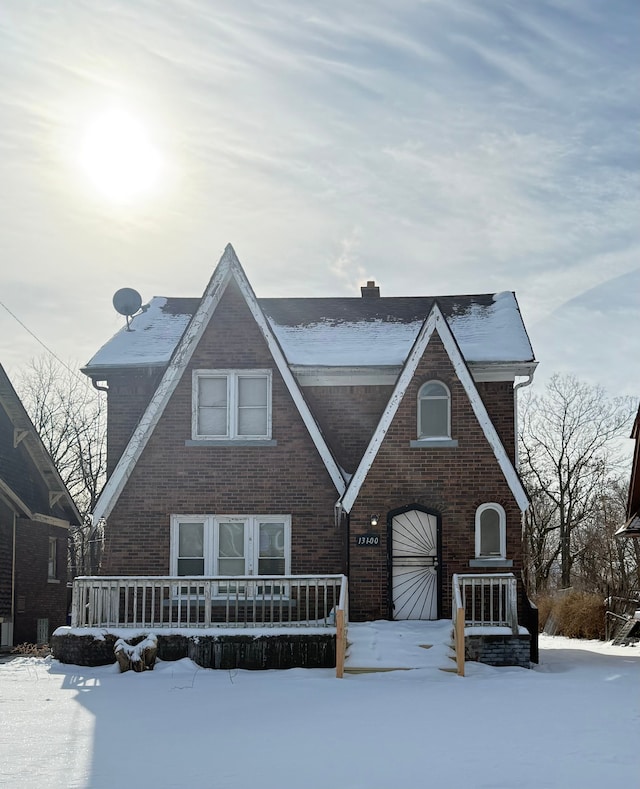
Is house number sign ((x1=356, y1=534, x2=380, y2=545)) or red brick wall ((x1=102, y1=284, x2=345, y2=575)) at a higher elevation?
red brick wall ((x1=102, y1=284, x2=345, y2=575))

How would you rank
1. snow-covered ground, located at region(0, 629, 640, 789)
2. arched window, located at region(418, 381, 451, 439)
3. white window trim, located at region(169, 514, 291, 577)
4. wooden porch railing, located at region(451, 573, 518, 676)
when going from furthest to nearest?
1. white window trim, located at region(169, 514, 291, 577)
2. arched window, located at region(418, 381, 451, 439)
3. wooden porch railing, located at region(451, 573, 518, 676)
4. snow-covered ground, located at region(0, 629, 640, 789)

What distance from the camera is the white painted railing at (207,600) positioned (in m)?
18.4

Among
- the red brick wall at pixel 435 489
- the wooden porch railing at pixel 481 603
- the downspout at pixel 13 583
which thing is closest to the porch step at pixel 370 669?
the wooden porch railing at pixel 481 603

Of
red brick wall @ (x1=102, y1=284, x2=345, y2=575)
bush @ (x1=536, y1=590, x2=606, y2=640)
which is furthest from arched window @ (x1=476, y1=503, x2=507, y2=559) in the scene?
bush @ (x1=536, y1=590, x2=606, y2=640)

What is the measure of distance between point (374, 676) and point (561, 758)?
6.79 meters

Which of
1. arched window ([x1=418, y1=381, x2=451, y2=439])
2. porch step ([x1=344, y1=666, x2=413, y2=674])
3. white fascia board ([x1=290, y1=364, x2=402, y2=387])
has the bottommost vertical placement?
porch step ([x1=344, y1=666, x2=413, y2=674])

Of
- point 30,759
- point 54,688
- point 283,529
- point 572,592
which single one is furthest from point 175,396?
point 572,592

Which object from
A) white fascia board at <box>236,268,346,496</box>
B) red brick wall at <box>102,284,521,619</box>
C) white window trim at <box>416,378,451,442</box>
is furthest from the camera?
white fascia board at <box>236,268,346,496</box>

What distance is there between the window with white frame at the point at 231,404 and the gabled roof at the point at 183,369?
20.9 inches

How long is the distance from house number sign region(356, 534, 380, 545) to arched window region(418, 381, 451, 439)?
2.20 metres

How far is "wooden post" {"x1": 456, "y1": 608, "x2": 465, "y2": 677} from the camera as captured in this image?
16500 millimetres

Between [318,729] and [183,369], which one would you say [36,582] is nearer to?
[183,369]

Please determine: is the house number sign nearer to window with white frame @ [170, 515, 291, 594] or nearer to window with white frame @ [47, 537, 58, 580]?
window with white frame @ [170, 515, 291, 594]

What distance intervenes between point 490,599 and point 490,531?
202cm
